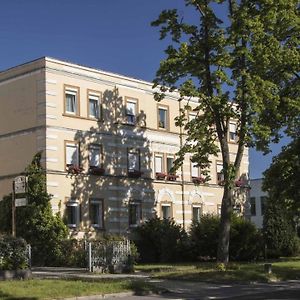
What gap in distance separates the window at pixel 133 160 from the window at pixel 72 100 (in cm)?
570

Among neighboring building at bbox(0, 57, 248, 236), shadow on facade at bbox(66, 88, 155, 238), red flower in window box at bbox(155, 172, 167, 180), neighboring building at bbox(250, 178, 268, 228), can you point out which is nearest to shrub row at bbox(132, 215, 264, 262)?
shadow on facade at bbox(66, 88, 155, 238)

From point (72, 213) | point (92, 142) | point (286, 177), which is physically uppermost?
point (92, 142)

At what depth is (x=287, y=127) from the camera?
3447 centimetres

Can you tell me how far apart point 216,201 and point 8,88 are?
778 inches

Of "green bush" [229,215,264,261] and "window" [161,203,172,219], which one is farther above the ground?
"window" [161,203,172,219]

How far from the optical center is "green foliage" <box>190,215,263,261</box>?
42.8m

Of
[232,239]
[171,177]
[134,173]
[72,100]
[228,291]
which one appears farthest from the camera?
[171,177]

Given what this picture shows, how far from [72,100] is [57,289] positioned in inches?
891

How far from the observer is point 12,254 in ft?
79.1

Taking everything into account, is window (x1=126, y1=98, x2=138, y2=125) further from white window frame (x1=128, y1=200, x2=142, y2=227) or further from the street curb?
the street curb

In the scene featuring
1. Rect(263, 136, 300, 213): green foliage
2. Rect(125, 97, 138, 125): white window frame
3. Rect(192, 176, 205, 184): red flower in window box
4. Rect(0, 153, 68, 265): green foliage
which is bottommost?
Rect(0, 153, 68, 265): green foliage

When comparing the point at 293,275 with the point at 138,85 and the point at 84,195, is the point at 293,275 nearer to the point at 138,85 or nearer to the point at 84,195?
the point at 84,195

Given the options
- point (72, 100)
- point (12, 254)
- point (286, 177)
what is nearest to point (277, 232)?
point (286, 177)

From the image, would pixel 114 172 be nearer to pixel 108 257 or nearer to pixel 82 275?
pixel 108 257
